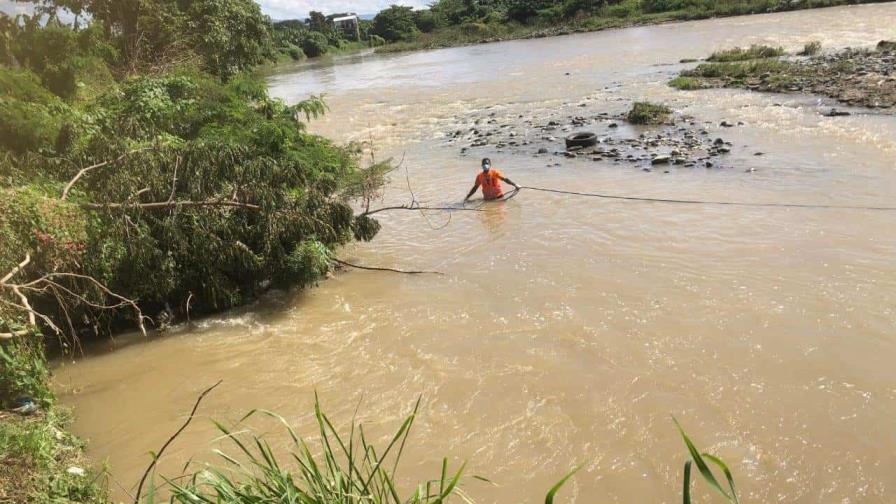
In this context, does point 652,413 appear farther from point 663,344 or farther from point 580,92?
point 580,92

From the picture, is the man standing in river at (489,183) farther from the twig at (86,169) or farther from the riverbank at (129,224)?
the twig at (86,169)

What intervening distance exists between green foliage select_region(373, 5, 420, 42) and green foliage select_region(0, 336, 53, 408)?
83.8 m

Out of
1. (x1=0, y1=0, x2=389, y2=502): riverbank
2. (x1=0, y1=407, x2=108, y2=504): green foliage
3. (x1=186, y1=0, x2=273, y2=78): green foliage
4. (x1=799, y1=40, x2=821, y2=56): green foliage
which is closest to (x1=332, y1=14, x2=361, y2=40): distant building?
(x1=186, y1=0, x2=273, y2=78): green foliage

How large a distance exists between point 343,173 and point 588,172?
5.64 metres

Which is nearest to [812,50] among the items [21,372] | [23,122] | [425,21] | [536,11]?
[23,122]

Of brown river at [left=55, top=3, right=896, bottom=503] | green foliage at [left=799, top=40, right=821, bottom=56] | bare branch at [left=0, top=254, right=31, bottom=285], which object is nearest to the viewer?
brown river at [left=55, top=3, right=896, bottom=503]

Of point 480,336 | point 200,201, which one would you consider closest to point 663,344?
point 480,336

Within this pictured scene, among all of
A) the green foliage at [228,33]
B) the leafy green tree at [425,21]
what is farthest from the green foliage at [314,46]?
the green foliage at [228,33]

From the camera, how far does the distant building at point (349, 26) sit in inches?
3548

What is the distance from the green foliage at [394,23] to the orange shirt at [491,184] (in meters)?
77.4

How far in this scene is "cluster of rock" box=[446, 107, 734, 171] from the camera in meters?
12.9

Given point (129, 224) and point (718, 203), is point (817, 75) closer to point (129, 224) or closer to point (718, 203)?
point (718, 203)

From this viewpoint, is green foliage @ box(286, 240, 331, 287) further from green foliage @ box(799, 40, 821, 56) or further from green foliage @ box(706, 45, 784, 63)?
green foliage @ box(799, 40, 821, 56)

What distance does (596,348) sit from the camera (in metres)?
5.95
